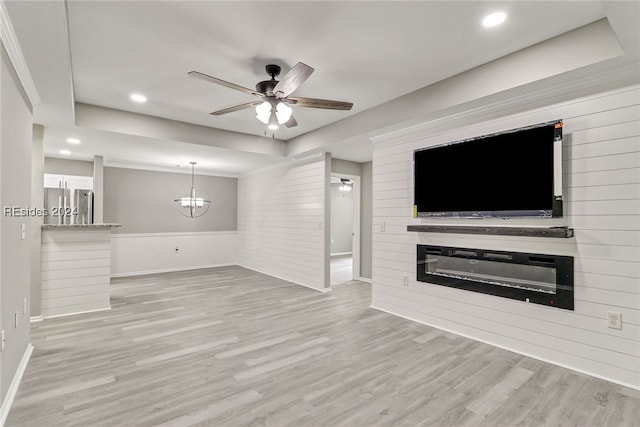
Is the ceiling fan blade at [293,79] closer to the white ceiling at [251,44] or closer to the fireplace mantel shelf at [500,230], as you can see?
the white ceiling at [251,44]

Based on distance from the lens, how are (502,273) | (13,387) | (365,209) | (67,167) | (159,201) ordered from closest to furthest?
1. (13,387)
2. (502,273)
3. (67,167)
4. (365,209)
5. (159,201)

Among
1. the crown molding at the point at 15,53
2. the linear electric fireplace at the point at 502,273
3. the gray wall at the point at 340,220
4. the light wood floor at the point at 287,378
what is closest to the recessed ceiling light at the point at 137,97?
the crown molding at the point at 15,53

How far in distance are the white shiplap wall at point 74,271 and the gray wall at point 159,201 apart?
2904 mm

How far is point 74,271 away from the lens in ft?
13.6

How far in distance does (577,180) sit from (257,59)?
3103 millimetres

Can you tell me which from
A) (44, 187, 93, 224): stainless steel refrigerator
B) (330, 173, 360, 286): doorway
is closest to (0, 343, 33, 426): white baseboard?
(44, 187, 93, 224): stainless steel refrigerator

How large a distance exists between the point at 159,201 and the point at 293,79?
6.28 m

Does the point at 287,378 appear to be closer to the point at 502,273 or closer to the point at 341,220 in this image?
the point at 502,273

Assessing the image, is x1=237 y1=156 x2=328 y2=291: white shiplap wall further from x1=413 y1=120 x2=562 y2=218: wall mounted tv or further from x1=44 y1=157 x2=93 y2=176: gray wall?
x1=44 y1=157 x2=93 y2=176: gray wall

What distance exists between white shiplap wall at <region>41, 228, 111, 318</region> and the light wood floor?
11.7 inches

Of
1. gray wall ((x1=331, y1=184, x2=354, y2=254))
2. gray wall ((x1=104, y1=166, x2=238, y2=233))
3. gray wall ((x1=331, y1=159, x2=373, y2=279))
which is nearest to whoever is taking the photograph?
gray wall ((x1=331, y1=159, x2=373, y2=279))

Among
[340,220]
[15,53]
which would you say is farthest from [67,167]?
[340,220]

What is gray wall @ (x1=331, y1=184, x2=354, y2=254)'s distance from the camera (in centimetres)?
1035

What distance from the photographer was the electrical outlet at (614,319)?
245 cm
